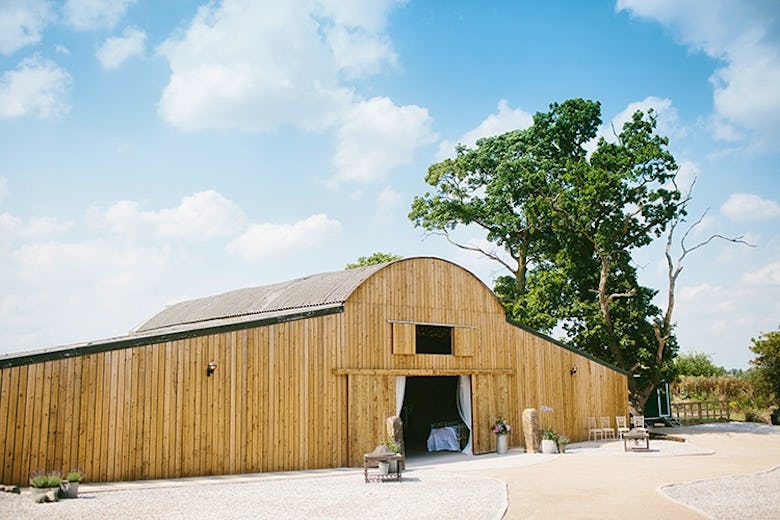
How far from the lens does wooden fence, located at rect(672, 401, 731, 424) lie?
2923 centimetres

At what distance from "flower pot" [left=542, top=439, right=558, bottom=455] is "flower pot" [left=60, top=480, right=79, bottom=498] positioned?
11.3 meters

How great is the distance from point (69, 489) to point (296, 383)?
5202 millimetres

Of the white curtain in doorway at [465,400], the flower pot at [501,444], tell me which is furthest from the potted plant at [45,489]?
the flower pot at [501,444]

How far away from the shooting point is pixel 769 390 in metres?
28.9

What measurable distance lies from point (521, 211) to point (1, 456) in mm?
23950

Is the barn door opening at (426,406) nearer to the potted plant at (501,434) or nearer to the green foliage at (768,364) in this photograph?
the potted plant at (501,434)

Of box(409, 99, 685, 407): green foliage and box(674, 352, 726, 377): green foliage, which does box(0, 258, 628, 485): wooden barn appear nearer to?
box(409, 99, 685, 407): green foliage

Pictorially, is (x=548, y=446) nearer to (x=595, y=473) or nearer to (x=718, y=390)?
(x=595, y=473)

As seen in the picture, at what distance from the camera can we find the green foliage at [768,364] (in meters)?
28.6

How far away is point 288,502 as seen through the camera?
10000 mm

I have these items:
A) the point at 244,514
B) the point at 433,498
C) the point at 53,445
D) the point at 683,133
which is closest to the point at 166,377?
the point at 53,445

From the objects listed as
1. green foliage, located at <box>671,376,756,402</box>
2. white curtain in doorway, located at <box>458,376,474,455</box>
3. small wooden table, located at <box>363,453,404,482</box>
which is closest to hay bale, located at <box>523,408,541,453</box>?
white curtain in doorway, located at <box>458,376,474,455</box>

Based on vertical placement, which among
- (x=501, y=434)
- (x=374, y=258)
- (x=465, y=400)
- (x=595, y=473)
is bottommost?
(x=595, y=473)

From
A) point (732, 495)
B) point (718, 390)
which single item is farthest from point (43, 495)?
point (718, 390)
